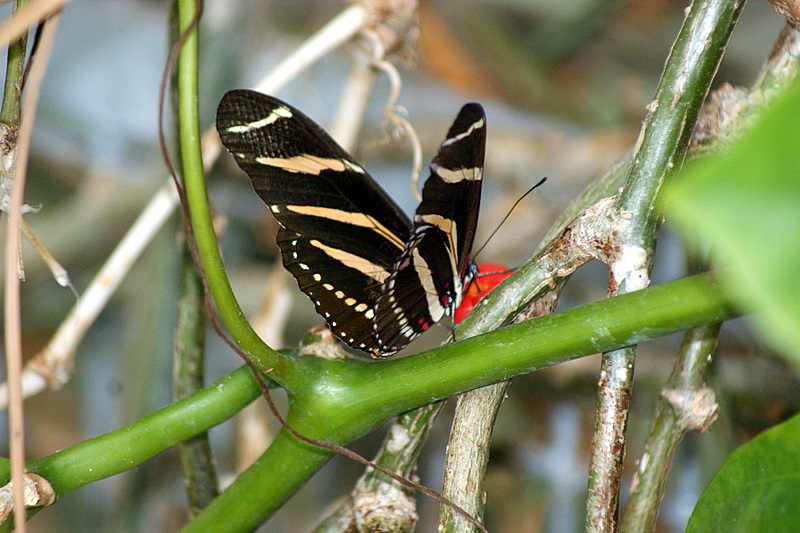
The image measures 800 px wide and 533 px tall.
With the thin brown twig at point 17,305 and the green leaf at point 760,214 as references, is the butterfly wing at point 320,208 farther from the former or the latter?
the green leaf at point 760,214

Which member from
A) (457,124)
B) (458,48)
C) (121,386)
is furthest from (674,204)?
(458,48)

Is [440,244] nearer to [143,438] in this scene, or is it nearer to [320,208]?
[320,208]

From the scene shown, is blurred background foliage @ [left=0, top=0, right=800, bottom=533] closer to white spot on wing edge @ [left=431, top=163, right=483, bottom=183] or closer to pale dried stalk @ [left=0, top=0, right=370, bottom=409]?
pale dried stalk @ [left=0, top=0, right=370, bottom=409]

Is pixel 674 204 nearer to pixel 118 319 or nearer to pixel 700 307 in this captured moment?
pixel 700 307

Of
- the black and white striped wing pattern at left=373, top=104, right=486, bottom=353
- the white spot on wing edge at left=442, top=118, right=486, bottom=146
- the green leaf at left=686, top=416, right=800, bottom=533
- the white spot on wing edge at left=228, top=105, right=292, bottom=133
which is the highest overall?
the white spot on wing edge at left=228, top=105, right=292, bottom=133

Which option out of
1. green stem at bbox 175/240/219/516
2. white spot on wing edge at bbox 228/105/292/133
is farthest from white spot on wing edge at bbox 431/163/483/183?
green stem at bbox 175/240/219/516

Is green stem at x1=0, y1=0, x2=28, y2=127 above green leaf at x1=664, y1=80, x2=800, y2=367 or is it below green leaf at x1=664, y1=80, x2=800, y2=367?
above

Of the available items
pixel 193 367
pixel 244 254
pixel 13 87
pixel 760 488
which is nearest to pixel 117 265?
pixel 193 367
